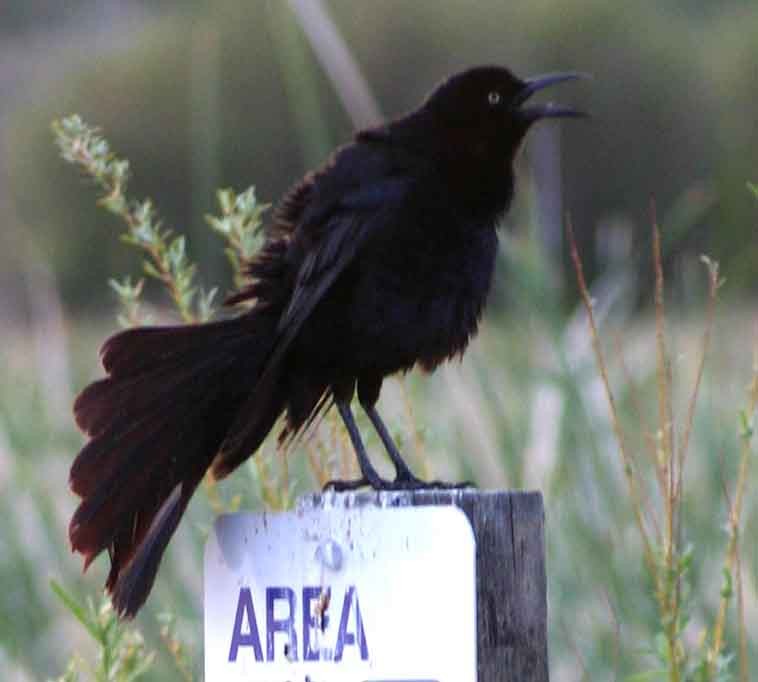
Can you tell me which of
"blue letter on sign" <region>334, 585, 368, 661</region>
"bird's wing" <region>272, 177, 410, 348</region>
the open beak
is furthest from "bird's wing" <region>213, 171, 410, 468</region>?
"blue letter on sign" <region>334, 585, 368, 661</region>

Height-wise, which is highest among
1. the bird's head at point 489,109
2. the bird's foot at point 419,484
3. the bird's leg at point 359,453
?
the bird's head at point 489,109

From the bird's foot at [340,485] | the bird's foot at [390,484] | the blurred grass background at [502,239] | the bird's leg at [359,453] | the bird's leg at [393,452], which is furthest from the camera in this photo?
the blurred grass background at [502,239]

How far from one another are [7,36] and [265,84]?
15.5 meters

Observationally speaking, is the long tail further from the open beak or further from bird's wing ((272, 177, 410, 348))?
the open beak

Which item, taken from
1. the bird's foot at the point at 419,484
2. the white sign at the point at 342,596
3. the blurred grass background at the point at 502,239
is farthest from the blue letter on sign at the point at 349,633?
the blurred grass background at the point at 502,239

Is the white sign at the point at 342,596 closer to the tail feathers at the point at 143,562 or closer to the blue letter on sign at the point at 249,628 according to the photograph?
the blue letter on sign at the point at 249,628

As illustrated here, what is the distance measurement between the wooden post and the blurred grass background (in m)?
0.46

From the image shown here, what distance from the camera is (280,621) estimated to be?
8.55 feet

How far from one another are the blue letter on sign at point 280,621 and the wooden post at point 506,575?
0.12 metres

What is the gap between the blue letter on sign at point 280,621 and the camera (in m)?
2.60

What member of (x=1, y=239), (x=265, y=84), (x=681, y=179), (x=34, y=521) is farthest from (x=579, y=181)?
(x=34, y=521)

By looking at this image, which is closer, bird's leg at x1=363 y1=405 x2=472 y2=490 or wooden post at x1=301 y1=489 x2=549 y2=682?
wooden post at x1=301 y1=489 x2=549 y2=682

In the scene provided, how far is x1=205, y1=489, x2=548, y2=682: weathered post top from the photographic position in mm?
2512

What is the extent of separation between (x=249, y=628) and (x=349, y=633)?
0.14 m
